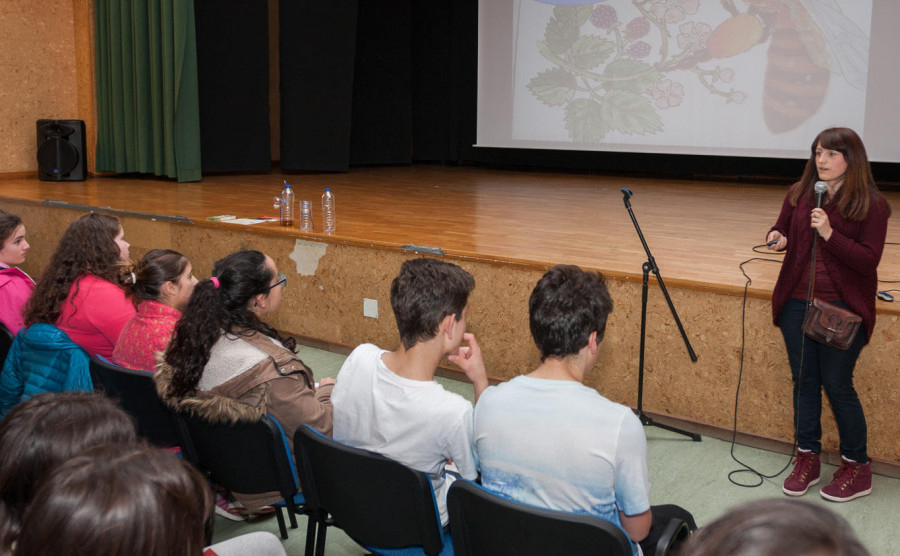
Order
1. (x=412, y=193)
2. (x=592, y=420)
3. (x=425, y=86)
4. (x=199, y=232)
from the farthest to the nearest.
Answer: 1. (x=425, y=86)
2. (x=412, y=193)
3. (x=199, y=232)
4. (x=592, y=420)

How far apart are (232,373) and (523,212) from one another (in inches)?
165

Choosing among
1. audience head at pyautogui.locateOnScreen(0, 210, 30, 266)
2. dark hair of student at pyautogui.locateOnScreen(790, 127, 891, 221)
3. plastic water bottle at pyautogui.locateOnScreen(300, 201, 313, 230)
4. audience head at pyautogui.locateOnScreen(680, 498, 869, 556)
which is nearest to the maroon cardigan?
dark hair of student at pyautogui.locateOnScreen(790, 127, 891, 221)

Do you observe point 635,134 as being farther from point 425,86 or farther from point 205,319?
point 205,319

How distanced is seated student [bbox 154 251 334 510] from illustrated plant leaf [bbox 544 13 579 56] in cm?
687

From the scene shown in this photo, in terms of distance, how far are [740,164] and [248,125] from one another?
5578 mm

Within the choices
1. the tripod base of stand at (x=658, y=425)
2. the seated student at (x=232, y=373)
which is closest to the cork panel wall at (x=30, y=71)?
the seated student at (x=232, y=373)

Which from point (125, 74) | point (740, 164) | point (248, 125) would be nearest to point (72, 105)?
point (125, 74)

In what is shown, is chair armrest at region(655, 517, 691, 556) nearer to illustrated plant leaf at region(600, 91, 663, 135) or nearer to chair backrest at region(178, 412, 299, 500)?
chair backrest at region(178, 412, 299, 500)

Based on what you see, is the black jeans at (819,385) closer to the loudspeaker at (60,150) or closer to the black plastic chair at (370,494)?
the black plastic chair at (370,494)

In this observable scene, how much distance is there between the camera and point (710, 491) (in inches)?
113

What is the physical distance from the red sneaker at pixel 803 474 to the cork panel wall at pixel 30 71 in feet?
26.6

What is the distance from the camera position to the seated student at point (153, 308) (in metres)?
2.56

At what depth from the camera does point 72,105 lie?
8.67 metres

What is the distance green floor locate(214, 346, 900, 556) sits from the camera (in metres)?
2.54
